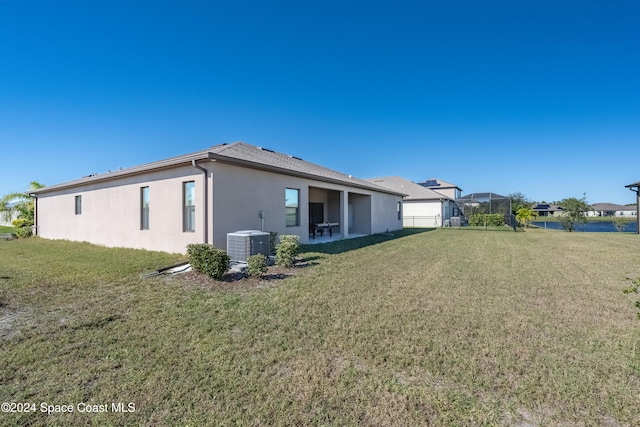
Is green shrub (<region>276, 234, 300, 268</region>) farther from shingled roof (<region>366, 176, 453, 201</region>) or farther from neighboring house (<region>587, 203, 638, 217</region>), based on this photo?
neighboring house (<region>587, 203, 638, 217</region>)

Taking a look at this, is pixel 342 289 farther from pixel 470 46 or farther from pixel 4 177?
pixel 4 177

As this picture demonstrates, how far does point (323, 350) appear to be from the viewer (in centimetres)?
305

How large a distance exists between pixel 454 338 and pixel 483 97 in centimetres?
1617

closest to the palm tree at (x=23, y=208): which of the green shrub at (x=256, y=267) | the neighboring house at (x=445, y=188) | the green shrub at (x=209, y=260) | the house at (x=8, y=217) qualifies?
the house at (x=8, y=217)

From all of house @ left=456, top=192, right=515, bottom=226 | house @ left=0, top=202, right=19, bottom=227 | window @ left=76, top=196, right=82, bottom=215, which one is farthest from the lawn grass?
house @ left=0, top=202, right=19, bottom=227

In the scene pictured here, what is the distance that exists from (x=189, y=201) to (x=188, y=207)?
0.19 m

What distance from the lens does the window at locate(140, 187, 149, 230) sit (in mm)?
9922

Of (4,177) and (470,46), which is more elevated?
(470,46)

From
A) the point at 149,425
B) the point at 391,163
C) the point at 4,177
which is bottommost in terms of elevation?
the point at 149,425

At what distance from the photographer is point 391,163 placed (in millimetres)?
33344

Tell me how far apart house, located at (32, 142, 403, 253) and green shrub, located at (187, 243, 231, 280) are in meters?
1.94

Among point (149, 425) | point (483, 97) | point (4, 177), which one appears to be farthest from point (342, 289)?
point (4, 177)

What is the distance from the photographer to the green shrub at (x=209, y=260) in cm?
593

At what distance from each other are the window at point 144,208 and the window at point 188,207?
2157 mm
